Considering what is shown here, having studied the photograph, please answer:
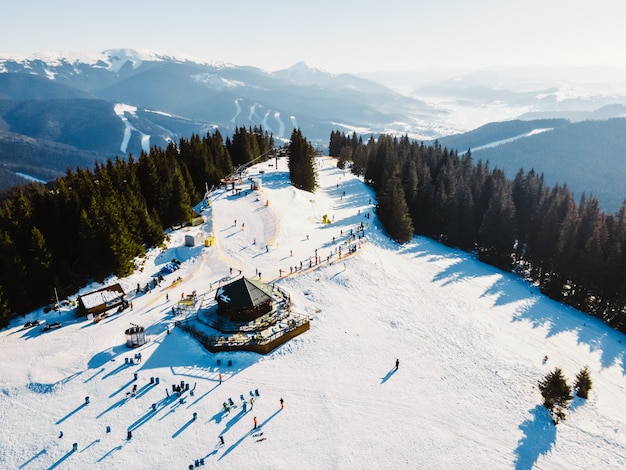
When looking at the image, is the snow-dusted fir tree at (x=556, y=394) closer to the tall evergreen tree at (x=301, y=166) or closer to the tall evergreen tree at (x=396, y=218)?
the tall evergreen tree at (x=396, y=218)

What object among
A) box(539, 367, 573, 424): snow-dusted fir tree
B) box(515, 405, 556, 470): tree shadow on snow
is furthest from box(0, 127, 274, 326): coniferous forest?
box(539, 367, 573, 424): snow-dusted fir tree

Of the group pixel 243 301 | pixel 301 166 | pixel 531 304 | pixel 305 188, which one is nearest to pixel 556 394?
pixel 243 301

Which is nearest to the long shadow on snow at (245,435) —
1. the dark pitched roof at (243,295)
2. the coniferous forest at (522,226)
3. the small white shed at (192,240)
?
the dark pitched roof at (243,295)

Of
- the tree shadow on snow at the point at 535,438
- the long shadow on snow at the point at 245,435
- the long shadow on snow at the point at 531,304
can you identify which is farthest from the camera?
the long shadow on snow at the point at 531,304

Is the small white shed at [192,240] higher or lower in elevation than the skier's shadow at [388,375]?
higher

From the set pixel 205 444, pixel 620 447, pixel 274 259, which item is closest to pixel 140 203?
pixel 274 259

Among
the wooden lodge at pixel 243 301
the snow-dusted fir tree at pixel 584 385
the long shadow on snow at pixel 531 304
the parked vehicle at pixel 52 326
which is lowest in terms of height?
the long shadow on snow at pixel 531 304

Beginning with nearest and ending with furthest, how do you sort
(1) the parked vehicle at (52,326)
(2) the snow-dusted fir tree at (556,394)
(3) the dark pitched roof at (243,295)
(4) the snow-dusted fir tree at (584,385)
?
(2) the snow-dusted fir tree at (556,394) → (1) the parked vehicle at (52,326) → (4) the snow-dusted fir tree at (584,385) → (3) the dark pitched roof at (243,295)
